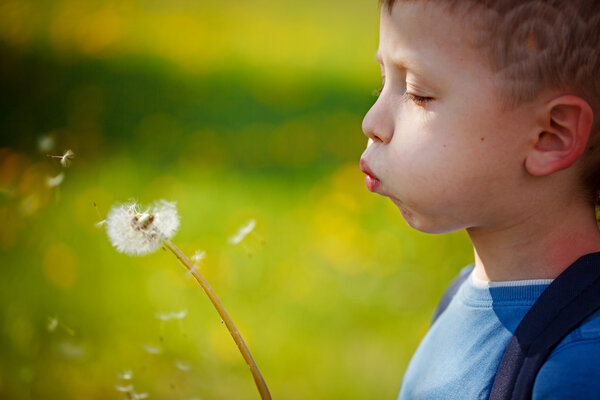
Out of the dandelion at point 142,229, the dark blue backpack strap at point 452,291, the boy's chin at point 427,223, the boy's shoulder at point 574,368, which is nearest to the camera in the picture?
the boy's shoulder at point 574,368

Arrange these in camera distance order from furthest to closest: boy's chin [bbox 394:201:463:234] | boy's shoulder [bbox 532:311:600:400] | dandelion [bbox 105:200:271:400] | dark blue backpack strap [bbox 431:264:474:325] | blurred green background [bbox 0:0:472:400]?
blurred green background [bbox 0:0:472:400]
dark blue backpack strap [bbox 431:264:474:325]
boy's chin [bbox 394:201:463:234]
dandelion [bbox 105:200:271:400]
boy's shoulder [bbox 532:311:600:400]

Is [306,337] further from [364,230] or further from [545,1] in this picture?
[545,1]

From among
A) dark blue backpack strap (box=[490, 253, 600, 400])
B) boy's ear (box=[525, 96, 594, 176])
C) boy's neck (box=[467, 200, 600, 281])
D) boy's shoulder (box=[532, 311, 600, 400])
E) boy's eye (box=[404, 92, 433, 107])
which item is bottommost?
boy's shoulder (box=[532, 311, 600, 400])

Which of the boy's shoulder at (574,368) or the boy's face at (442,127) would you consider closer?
the boy's shoulder at (574,368)

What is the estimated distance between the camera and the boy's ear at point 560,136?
0.94 m

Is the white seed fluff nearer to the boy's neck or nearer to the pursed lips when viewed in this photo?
the pursed lips

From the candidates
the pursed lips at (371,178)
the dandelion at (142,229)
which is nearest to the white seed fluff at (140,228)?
the dandelion at (142,229)

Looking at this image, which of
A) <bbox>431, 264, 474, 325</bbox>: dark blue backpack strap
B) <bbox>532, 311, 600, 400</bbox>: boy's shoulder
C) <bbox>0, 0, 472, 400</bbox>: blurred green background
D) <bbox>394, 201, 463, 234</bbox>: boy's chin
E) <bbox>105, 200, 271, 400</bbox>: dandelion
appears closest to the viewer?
<bbox>532, 311, 600, 400</bbox>: boy's shoulder

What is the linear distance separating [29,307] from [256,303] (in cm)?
87

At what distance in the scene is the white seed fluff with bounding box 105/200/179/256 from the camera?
37.1 inches

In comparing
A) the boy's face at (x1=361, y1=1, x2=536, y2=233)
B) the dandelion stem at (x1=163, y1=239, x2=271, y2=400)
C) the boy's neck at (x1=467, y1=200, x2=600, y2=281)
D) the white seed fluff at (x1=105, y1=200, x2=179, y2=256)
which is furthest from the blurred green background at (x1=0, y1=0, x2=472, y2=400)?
the boy's neck at (x1=467, y1=200, x2=600, y2=281)

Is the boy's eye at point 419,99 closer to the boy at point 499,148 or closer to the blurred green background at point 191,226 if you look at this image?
the boy at point 499,148

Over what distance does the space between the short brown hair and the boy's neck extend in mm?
201

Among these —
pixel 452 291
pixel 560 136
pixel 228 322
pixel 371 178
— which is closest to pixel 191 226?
pixel 452 291
